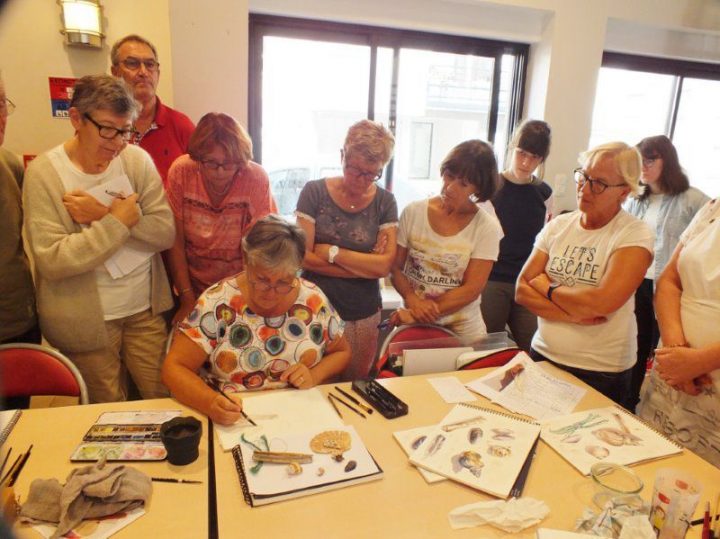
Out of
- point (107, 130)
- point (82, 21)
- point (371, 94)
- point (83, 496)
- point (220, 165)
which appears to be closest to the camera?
point (83, 496)

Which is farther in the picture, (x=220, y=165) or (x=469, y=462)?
(x=220, y=165)

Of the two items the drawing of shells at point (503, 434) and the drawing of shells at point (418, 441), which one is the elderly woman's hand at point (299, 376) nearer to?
the drawing of shells at point (418, 441)

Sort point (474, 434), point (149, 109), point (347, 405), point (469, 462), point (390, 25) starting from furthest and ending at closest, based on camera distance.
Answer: point (390, 25) < point (149, 109) < point (347, 405) < point (474, 434) < point (469, 462)

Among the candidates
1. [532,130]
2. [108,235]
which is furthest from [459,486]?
[532,130]

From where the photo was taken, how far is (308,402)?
144 centimetres

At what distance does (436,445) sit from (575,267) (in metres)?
0.86

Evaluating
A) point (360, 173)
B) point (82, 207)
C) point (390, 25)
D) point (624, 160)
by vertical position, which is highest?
point (390, 25)

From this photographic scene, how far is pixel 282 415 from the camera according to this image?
137 centimetres

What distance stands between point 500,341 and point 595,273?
52 centimetres

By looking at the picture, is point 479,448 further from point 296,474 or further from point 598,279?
point 598,279

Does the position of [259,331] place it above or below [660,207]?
below

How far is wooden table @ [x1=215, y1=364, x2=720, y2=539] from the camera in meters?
1.00

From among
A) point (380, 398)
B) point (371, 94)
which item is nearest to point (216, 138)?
point (380, 398)

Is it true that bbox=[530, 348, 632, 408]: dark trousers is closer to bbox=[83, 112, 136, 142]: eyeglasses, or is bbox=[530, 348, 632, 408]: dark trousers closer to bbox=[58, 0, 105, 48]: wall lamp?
bbox=[83, 112, 136, 142]: eyeglasses
